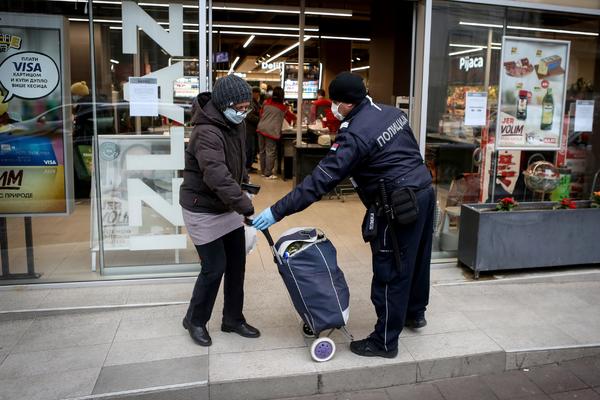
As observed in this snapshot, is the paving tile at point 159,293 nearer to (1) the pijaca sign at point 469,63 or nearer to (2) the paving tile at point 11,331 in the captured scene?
(2) the paving tile at point 11,331

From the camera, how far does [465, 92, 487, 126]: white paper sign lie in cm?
521

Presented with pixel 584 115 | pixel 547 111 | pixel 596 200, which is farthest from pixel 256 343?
pixel 584 115

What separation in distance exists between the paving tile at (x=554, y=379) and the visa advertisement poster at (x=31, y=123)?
3908 mm

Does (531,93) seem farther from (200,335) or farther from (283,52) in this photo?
(283,52)

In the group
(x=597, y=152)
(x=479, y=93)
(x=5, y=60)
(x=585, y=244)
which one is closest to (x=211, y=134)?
(x=5, y=60)

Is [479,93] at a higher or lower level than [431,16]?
lower

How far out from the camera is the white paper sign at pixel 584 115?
5.70 metres

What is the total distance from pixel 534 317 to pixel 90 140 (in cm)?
391

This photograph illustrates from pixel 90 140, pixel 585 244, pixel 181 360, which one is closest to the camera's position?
pixel 181 360

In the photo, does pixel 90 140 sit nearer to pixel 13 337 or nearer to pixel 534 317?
pixel 13 337

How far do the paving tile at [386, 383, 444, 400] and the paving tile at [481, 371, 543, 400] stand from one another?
372 mm

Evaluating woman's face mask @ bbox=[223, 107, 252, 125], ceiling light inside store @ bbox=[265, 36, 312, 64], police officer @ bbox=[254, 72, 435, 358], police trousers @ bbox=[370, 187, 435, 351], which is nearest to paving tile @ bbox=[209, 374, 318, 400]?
police officer @ bbox=[254, 72, 435, 358]

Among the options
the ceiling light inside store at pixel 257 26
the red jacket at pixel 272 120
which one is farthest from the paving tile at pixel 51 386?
the ceiling light inside store at pixel 257 26

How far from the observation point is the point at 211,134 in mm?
3150
